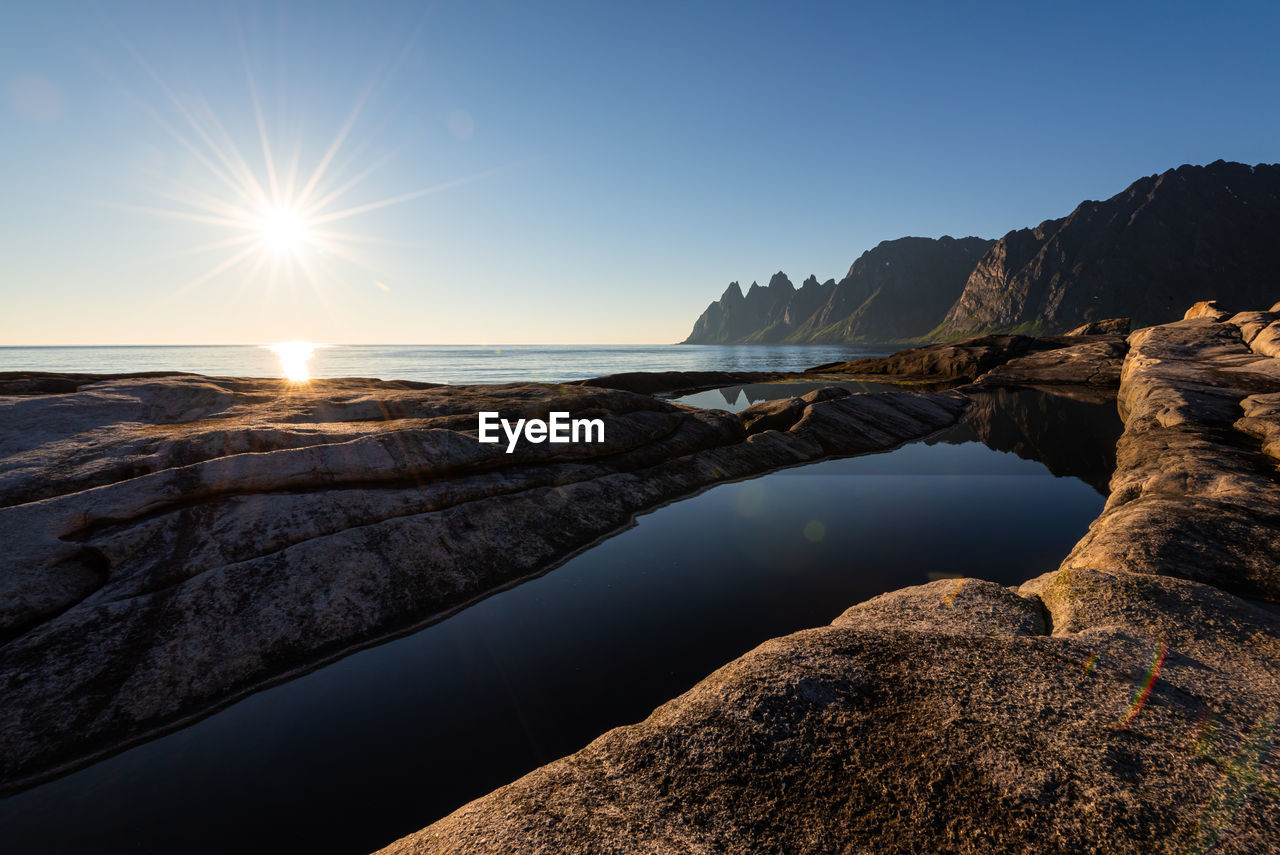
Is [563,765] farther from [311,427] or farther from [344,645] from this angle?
[311,427]

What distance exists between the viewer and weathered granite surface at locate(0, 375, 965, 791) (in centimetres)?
1162

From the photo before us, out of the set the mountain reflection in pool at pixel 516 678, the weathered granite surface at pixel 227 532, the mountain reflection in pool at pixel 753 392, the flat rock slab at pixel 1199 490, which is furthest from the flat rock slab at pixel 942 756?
the mountain reflection in pool at pixel 753 392

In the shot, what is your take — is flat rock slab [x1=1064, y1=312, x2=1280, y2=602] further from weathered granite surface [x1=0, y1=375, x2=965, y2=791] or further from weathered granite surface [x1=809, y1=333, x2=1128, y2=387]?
weathered granite surface [x1=809, y1=333, x2=1128, y2=387]

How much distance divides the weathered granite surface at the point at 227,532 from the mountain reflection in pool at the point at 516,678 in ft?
4.40

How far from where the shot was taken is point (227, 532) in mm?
15641

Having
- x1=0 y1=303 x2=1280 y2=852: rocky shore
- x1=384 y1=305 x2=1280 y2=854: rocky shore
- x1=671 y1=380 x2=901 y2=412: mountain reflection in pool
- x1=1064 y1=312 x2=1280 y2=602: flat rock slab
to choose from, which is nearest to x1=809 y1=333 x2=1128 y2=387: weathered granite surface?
x1=671 y1=380 x2=901 y2=412: mountain reflection in pool

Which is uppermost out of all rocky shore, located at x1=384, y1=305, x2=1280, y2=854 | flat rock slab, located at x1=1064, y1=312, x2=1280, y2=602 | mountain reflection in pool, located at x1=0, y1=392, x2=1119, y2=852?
rocky shore, located at x1=384, y1=305, x2=1280, y2=854

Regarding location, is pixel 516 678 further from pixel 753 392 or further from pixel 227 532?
pixel 753 392

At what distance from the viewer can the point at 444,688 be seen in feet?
40.0

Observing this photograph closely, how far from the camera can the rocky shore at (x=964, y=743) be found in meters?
5.87

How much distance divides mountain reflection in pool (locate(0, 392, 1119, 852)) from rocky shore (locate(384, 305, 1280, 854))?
3011 millimetres

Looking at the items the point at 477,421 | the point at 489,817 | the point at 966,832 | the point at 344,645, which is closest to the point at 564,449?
the point at 477,421

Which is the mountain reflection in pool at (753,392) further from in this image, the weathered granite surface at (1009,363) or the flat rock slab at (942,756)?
the flat rock slab at (942,756)

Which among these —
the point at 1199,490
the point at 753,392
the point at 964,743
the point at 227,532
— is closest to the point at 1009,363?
the point at 753,392
